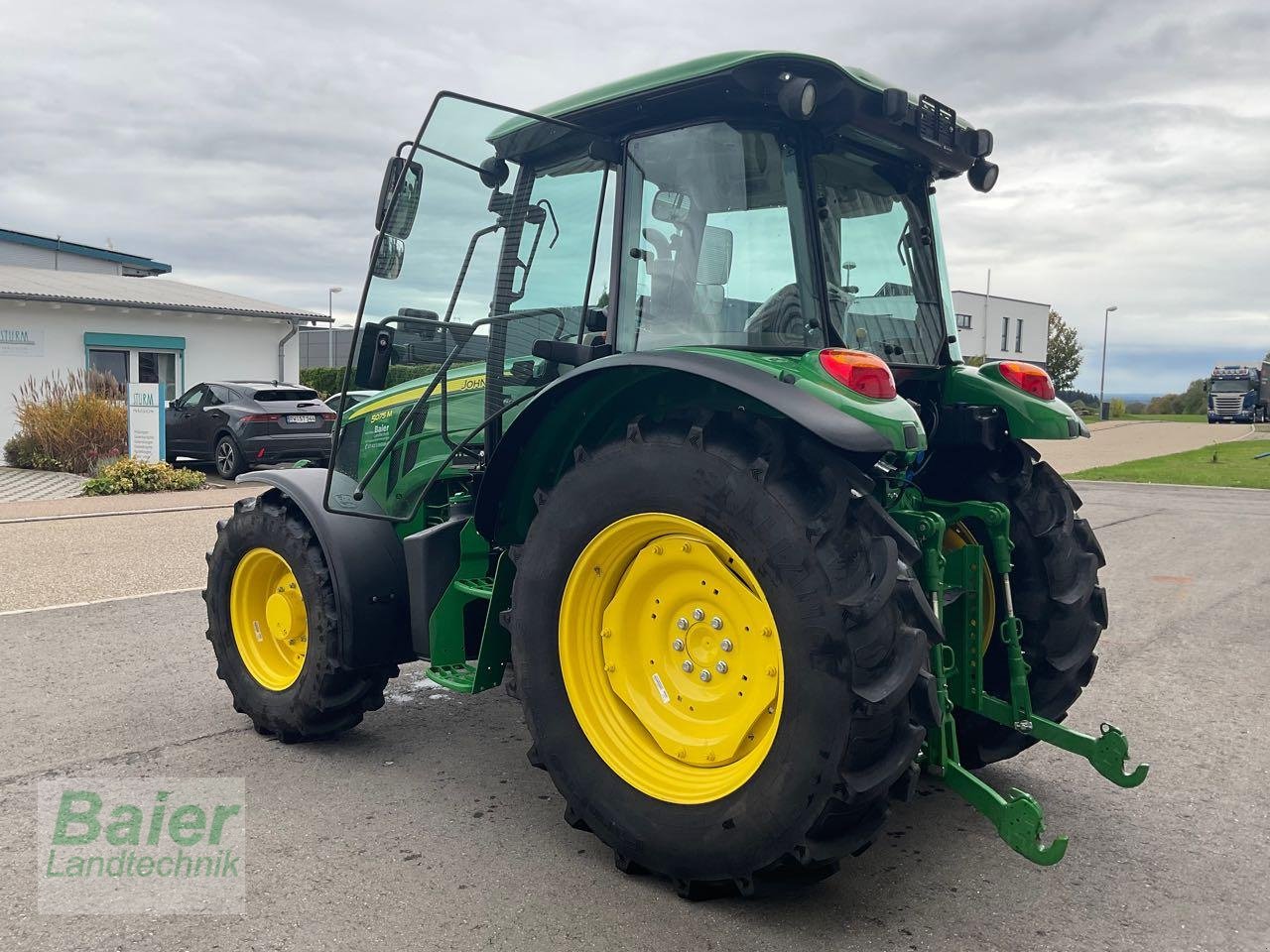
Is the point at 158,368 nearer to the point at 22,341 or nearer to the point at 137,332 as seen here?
the point at 137,332

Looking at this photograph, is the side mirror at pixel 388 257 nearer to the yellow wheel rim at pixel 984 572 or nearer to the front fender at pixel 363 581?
the front fender at pixel 363 581

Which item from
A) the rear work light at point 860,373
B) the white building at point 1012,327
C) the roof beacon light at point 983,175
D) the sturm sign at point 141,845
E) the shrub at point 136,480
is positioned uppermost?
the white building at point 1012,327

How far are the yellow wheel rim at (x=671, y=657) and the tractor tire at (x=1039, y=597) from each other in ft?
4.12

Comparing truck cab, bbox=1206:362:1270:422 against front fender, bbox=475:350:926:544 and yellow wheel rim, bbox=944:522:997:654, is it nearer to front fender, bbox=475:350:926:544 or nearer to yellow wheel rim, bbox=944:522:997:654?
yellow wheel rim, bbox=944:522:997:654

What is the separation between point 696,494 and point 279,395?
15.2 meters

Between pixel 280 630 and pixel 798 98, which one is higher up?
pixel 798 98

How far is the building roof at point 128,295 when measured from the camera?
2119 cm

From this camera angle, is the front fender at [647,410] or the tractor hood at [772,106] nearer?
the front fender at [647,410]

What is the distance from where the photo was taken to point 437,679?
3.92m

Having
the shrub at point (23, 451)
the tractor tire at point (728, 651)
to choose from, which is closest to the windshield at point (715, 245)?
the tractor tire at point (728, 651)

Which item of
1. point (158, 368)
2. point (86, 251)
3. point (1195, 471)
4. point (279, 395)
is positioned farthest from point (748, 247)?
point (86, 251)

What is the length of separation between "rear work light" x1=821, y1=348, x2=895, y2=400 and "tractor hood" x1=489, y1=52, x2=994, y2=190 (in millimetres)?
746

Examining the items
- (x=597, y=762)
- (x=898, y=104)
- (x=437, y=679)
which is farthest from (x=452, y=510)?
(x=898, y=104)

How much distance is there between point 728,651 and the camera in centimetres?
316
